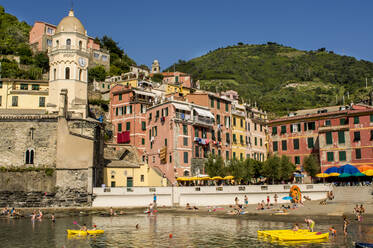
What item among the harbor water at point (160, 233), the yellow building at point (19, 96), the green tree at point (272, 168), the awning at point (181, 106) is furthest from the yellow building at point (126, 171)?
the green tree at point (272, 168)

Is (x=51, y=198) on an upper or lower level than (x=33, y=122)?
lower

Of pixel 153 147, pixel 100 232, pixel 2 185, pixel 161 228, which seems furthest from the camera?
pixel 153 147

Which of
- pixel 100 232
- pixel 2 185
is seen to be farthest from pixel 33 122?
pixel 100 232

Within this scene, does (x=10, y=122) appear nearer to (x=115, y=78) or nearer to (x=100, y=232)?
(x=100, y=232)

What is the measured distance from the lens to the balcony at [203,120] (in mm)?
55856

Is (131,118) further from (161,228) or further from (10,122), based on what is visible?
(161,228)

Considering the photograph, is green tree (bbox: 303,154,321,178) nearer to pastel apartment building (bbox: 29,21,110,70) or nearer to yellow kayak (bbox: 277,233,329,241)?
yellow kayak (bbox: 277,233,329,241)

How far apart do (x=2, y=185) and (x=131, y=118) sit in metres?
22.5

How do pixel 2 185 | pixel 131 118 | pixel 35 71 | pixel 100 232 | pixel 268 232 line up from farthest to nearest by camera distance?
pixel 35 71
pixel 131 118
pixel 2 185
pixel 100 232
pixel 268 232

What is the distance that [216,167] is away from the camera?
167ft

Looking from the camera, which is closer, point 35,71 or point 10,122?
point 10,122

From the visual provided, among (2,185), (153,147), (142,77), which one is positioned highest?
(142,77)

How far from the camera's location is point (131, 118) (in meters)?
62.3

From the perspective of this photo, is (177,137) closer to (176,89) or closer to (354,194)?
(354,194)
